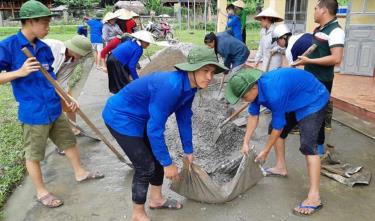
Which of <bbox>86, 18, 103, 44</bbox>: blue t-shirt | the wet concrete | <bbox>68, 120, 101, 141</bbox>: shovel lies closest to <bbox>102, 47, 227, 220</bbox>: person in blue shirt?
the wet concrete

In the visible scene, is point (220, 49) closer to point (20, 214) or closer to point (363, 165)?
point (363, 165)

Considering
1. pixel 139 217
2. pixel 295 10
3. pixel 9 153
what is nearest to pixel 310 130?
pixel 139 217

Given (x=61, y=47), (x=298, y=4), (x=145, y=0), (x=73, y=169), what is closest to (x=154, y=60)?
(x=61, y=47)

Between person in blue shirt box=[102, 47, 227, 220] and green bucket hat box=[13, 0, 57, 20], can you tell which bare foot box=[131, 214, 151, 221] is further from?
green bucket hat box=[13, 0, 57, 20]

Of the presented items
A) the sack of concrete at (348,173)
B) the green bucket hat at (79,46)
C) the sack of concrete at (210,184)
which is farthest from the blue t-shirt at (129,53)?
the sack of concrete at (348,173)

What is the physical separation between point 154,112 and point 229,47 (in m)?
3.60

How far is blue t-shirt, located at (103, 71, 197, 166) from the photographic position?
2.10 m

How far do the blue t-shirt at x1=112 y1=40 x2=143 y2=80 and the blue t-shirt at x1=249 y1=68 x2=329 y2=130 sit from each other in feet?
6.37

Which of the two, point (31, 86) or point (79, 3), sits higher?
point (79, 3)

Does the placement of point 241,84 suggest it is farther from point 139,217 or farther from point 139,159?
point 139,217

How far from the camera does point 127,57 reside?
4223mm

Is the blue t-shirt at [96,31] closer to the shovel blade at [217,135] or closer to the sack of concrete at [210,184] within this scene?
the shovel blade at [217,135]

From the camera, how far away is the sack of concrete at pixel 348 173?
312 cm

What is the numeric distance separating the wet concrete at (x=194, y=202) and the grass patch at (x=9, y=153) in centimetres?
11
